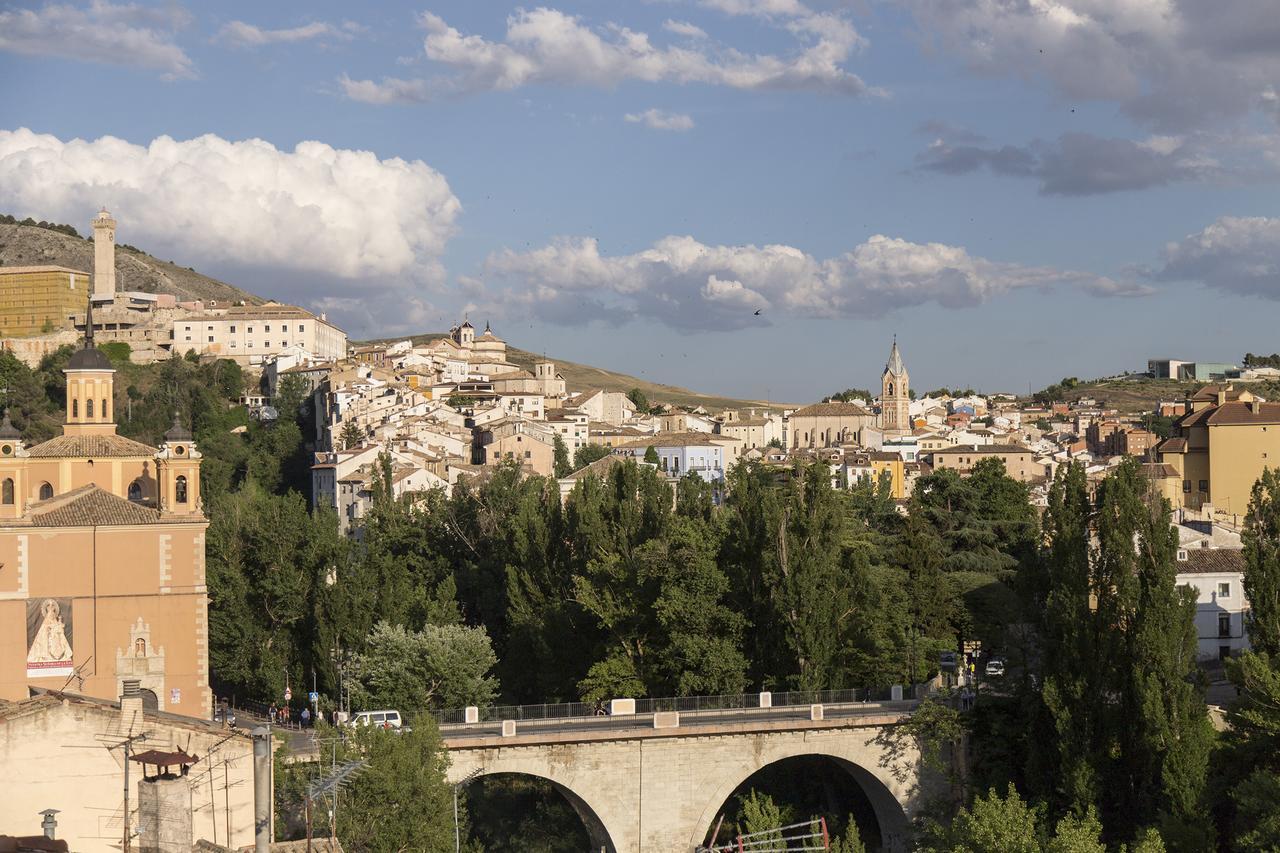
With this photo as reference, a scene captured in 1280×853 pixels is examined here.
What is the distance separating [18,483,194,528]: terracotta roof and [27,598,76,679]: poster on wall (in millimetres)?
1540

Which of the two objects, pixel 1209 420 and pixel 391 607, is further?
pixel 1209 420

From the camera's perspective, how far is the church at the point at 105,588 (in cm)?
3278

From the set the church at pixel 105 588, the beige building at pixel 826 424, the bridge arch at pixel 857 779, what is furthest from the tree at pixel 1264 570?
the beige building at pixel 826 424

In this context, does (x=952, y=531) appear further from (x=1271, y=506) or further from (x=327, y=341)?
(x=327, y=341)

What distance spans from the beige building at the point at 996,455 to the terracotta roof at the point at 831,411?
68.7 feet

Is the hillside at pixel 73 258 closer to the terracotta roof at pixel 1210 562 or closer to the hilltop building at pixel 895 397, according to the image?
the hilltop building at pixel 895 397

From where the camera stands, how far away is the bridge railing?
32688mm

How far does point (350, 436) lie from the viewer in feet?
251

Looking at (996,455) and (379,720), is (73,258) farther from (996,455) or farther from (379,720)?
(379,720)

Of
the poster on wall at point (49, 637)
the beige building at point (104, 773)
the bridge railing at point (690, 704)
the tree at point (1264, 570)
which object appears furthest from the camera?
the bridge railing at point (690, 704)

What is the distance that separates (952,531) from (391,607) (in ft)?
57.4

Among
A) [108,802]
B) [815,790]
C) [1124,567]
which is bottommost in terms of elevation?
[815,790]

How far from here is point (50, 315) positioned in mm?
96438

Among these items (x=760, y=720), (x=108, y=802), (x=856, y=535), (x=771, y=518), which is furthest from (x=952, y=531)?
(x=108, y=802)
